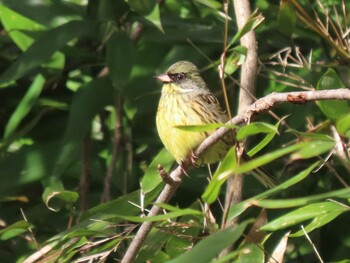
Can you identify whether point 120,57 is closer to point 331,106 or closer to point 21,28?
point 21,28

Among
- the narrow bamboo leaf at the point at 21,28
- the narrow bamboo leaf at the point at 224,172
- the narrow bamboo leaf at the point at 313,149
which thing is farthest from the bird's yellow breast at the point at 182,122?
the narrow bamboo leaf at the point at 313,149

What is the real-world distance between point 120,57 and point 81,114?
0.28 meters

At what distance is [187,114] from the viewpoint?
12.1ft

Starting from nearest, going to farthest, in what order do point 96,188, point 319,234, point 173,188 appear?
point 173,188, point 319,234, point 96,188

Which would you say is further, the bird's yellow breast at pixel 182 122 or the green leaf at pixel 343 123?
the bird's yellow breast at pixel 182 122

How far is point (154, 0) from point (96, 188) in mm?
826

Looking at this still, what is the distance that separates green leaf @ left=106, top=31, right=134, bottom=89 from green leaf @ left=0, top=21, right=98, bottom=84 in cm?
11

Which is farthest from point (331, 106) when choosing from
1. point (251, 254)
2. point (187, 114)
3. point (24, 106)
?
point (24, 106)

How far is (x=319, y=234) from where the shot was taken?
4035 mm

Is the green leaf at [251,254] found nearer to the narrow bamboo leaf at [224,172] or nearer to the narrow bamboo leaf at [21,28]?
the narrow bamboo leaf at [224,172]

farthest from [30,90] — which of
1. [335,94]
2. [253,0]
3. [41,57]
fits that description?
[335,94]

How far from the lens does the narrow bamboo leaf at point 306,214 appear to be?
2854mm

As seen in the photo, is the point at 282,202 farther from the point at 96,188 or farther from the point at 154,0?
the point at 96,188

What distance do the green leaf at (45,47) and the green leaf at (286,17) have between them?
782mm
